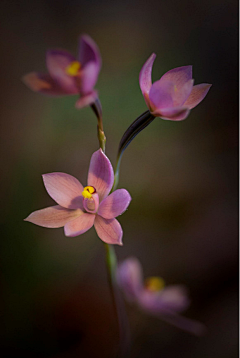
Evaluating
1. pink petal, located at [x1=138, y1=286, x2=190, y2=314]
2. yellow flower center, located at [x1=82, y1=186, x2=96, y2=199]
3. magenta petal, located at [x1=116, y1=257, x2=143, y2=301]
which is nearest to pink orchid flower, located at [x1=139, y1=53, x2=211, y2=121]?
yellow flower center, located at [x1=82, y1=186, x2=96, y2=199]

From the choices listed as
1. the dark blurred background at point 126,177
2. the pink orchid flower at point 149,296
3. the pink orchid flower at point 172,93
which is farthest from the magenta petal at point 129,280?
the pink orchid flower at point 172,93

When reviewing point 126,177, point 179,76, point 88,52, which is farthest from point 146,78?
point 126,177

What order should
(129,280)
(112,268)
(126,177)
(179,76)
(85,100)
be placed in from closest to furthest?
(85,100), (179,76), (112,268), (129,280), (126,177)

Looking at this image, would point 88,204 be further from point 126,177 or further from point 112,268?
point 126,177

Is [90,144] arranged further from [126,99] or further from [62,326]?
[62,326]

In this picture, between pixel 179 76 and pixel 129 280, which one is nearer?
pixel 179 76

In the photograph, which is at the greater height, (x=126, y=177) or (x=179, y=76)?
(x=179, y=76)

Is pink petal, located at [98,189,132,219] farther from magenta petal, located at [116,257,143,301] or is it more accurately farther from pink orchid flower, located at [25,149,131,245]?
magenta petal, located at [116,257,143,301]

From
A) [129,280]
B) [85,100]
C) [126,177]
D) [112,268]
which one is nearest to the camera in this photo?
[85,100]
